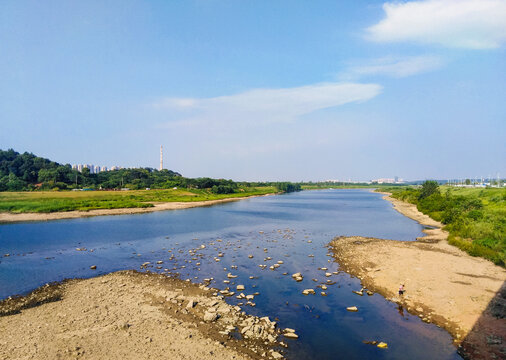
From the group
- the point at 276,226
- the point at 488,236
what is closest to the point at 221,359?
the point at 488,236

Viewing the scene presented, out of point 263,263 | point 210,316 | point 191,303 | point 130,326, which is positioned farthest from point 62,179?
point 210,316

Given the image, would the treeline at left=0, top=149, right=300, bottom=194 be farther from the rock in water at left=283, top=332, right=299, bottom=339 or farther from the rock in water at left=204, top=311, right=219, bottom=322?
the rock in water at left=283, top=332, right=299, bottom=339

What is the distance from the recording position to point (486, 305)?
1661cm

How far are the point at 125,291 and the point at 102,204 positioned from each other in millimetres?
61006

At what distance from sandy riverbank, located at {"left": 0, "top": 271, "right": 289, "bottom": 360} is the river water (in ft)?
A: 5.73

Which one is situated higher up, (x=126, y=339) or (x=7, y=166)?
(x=7, y=166)

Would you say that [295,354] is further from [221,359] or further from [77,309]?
[77,309]

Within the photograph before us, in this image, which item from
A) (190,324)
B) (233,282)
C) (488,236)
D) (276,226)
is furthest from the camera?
(276,226)

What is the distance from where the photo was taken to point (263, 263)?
86.8ft

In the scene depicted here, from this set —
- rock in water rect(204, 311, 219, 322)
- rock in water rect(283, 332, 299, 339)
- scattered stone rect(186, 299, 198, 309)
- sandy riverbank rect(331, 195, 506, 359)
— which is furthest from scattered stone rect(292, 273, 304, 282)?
rock in water rect(204, 311, 219, 322)

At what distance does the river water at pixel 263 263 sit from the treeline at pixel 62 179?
69.6 metres

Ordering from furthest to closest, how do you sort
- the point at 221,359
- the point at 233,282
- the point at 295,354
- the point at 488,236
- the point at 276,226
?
the point at 276,226 → the point at 488,236 → the point at 233,282 → the point at 295,354 → the point at 221,359

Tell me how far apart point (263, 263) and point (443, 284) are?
14.2 meters

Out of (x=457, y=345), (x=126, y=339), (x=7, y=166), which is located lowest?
(x=457, y=345)
